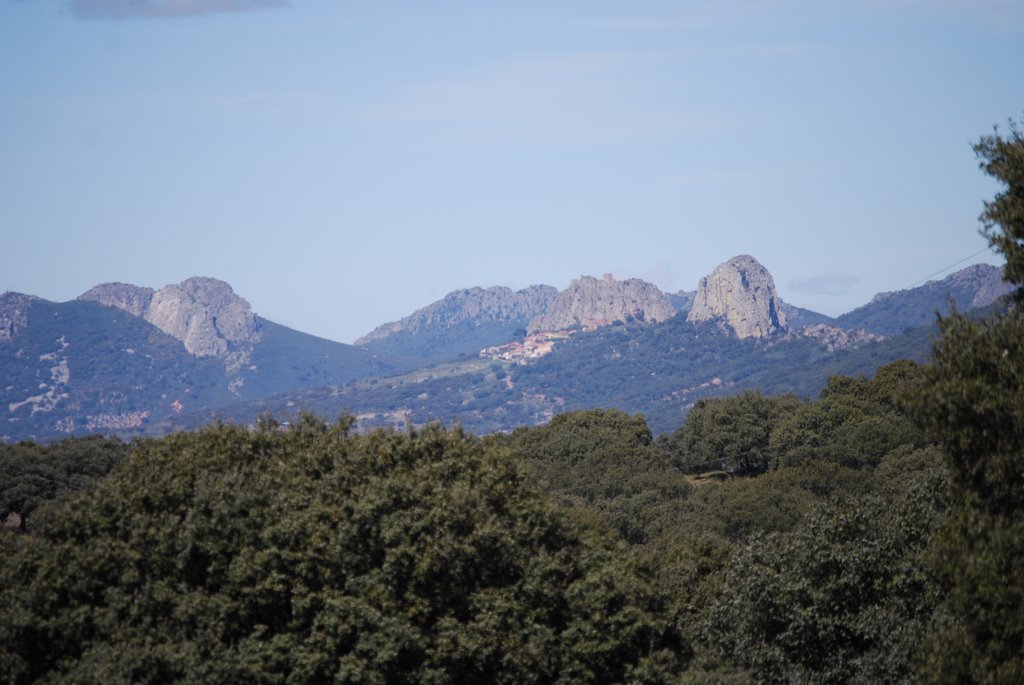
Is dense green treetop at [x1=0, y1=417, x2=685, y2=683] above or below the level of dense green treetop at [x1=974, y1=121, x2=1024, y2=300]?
below

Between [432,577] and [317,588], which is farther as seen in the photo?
[317,588]

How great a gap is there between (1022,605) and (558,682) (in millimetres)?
10334

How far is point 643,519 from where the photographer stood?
62.1 metres

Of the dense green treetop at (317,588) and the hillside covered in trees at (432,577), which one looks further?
the dense green treetop at (317,588)

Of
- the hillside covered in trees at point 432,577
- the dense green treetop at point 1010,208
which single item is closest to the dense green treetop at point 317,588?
the hillside covered in trees at point 432,577

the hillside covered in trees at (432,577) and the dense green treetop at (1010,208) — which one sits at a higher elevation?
the dense green treetop at (1010,208)

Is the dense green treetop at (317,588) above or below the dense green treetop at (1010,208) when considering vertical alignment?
below

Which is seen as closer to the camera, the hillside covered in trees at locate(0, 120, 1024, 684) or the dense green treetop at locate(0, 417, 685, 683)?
the hillside covered in trees at locate(0, 120, 1024, 684)

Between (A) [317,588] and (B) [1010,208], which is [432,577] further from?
(B) [1010,208]

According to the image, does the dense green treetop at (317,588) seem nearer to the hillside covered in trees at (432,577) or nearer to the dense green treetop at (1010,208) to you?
the hillside covered in trees at (432,577)

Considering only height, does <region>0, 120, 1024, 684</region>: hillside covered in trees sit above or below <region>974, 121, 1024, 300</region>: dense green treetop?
below

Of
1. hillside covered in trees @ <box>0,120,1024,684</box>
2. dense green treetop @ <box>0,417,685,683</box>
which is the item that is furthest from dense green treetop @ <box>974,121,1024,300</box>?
dense green treetop @ <box>0,417,685,683</box>

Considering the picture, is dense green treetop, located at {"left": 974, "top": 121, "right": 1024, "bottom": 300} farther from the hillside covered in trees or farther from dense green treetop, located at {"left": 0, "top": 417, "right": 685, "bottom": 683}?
dense green treetop, located at {"left": 0, "top": 417, "right": 685, "bottom": 683}

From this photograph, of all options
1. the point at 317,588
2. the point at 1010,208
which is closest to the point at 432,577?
the point at 317,588
